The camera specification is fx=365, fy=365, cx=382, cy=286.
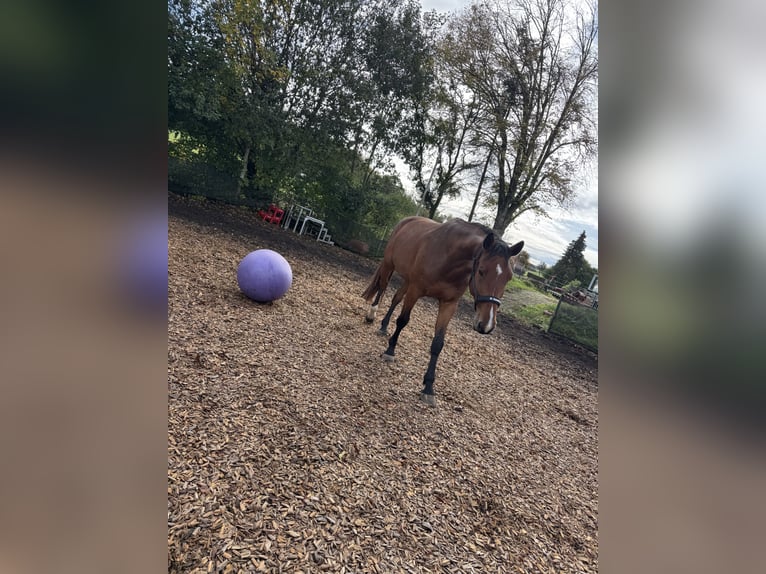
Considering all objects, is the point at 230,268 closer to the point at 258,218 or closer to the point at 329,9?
the point at 258,218

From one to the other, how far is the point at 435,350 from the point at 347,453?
72.0 inches

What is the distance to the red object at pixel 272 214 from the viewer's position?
46.4 feet

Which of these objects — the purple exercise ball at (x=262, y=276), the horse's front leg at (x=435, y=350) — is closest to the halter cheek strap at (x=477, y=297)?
the horse's front leg at (x=435, y=350)

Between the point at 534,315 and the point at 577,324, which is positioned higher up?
the point at 577,324

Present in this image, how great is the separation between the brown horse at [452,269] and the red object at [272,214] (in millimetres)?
9320

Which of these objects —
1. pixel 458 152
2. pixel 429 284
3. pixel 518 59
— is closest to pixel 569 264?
pixel 458 152

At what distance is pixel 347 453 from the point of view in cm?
318

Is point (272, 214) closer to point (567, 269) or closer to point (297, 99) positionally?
point (297, 99)

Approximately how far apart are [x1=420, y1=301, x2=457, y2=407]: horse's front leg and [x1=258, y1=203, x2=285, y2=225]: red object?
11.1 metres

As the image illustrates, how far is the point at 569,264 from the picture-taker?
21.4 metres

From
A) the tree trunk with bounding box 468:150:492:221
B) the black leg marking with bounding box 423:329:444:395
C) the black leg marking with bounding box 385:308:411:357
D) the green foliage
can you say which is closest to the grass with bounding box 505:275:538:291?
Result: the tree trunk with bounding box 468:150:492:221

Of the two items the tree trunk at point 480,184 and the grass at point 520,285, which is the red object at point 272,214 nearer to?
the tree trunk at point 480,184

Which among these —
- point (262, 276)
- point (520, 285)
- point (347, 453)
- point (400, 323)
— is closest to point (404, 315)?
point (400, 323)
